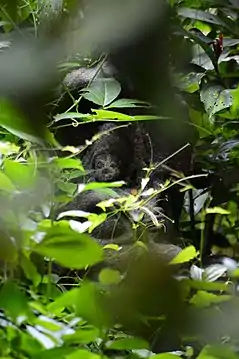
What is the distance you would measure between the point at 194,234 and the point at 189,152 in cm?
17

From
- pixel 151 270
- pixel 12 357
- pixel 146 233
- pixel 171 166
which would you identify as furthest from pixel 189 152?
pixel 151 270

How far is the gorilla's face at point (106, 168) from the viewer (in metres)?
0.97

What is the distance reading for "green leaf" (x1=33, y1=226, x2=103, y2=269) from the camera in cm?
36

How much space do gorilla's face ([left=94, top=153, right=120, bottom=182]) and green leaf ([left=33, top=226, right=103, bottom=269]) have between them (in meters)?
0.57

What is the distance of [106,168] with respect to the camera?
98 cm

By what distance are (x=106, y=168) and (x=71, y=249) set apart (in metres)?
0.61

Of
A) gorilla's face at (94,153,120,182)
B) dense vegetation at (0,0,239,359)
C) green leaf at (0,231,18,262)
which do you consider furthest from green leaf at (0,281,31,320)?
gorilla's face at (94,153,120,182)

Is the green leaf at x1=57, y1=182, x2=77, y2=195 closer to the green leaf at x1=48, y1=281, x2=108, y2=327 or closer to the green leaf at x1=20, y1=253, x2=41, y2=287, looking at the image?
the green leaf at x1=20, y1=253, x2=41, y2=287

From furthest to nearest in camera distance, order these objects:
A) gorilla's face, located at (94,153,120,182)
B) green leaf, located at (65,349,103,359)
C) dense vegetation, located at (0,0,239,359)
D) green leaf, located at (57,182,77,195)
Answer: gorilla's face, located at (94,153,120,182) → green leaf, located at (57,182,77,195) → green leaf, located at (65,349,103,359) → dense vegetation, located at (0,0,239,359)

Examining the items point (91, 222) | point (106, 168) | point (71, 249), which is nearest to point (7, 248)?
point (71, 249)

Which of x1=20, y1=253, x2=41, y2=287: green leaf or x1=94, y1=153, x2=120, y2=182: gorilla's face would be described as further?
x1=94, y1=153, x2=120, y2=182: gorilla's face

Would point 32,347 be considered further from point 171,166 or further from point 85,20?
point 171,166

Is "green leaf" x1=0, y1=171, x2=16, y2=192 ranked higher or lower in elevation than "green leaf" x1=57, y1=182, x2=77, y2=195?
higher

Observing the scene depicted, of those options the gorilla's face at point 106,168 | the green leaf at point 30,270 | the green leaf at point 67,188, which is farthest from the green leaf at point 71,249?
the gorilla's face at point 106,168
